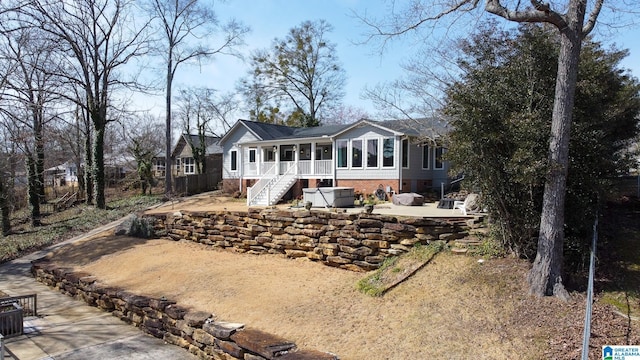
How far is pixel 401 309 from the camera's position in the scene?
626 centimetres

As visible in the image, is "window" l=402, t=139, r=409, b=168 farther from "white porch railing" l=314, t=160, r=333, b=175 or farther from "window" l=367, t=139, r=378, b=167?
"white porch railing" l=314, t=160, r=333, b=175

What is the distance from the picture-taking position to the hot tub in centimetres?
1523

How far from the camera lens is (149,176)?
3167 centimetres

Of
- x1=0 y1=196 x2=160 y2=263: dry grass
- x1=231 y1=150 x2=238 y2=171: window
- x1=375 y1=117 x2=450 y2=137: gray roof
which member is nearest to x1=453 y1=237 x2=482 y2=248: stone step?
x1=375 y1=117 x2=450 y2=137: gray roof

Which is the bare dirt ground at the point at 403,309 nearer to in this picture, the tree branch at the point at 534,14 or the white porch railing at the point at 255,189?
the tree branch at the point at 534,14

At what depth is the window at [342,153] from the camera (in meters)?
20.7

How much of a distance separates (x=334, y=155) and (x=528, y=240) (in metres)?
14.6

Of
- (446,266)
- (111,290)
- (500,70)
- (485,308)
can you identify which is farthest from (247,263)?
(500,70)

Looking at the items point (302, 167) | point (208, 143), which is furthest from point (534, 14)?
point (208, 143)

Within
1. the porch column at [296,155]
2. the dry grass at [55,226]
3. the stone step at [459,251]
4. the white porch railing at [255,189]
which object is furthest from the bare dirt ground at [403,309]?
the porch column at [296,155]

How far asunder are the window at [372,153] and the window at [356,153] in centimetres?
47

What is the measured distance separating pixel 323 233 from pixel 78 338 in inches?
204

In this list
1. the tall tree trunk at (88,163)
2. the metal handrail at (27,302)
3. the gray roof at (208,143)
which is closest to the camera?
the metal handrail at (27,302)

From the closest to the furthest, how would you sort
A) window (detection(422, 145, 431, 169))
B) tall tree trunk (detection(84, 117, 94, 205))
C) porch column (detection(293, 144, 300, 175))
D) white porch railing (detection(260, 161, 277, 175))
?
window (detection(422, 145, 431, 169))
porch column (detection(293, 144, 300, 175))
white porch railing (detection(260, 161, 277, 175))
tall tree trunk (detection(84, 117, 94, 205))
